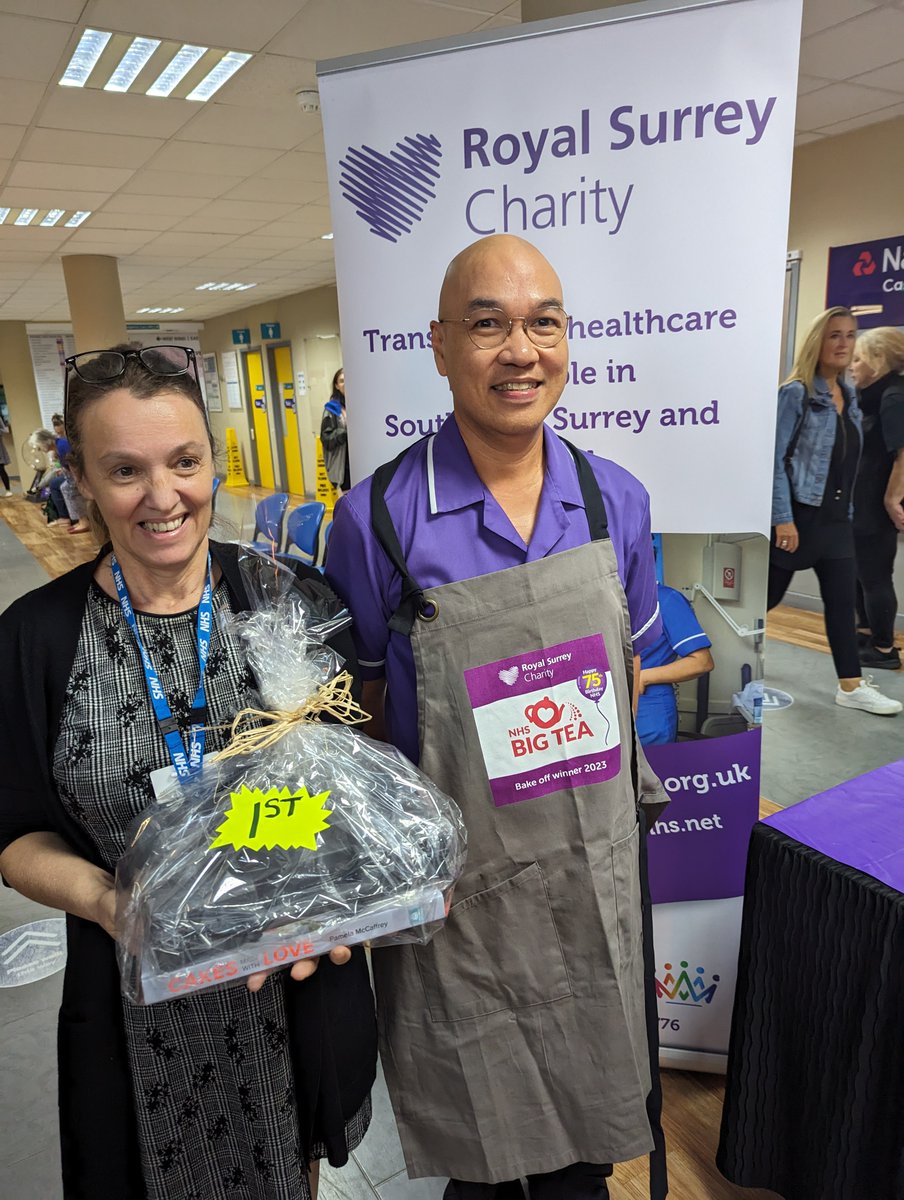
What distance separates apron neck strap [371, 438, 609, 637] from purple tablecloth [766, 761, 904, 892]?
25.8 inches

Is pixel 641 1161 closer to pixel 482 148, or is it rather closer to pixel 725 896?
pixel 725 896

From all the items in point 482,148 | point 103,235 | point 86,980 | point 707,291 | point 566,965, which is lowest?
point 566,965

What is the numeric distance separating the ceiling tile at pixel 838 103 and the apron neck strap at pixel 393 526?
4.40 metres

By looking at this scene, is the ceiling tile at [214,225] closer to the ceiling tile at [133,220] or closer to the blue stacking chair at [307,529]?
the ceiling tile at [133,220]

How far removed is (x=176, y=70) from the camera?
3.86 m

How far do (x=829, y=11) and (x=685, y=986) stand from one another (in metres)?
3.99

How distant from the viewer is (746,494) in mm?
1564

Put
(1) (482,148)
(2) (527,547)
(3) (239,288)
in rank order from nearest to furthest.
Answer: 1. (2) (527,547)
2. (1) (482,148)
3. (3) (239,288)

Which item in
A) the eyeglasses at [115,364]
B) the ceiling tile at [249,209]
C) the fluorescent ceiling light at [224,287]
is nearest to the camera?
the eyeglasses at [115,364]

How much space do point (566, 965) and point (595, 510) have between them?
2.36 feet

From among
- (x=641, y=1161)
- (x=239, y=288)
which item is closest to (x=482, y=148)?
(x=641, y=1161)

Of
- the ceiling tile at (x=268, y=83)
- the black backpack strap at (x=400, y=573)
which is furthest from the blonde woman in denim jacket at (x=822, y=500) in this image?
the black backpack strap at (x=400, y=573)

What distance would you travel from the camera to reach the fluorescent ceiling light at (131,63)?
11.7 ft

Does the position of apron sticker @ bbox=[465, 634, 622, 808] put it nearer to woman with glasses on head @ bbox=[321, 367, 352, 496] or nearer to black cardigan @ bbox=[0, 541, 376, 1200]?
black cardigan @ bbox=[0, 541, 376, 1200]
